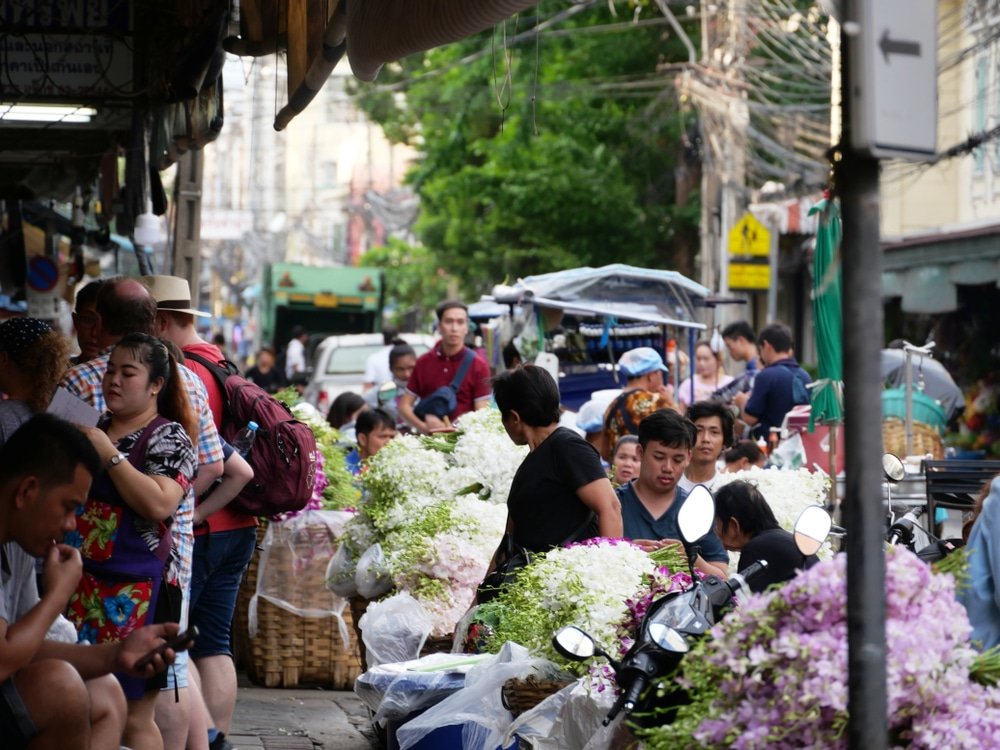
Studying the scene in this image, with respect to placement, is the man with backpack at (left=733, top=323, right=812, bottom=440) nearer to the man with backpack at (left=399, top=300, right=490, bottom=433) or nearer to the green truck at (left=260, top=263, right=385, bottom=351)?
the man with backpack at (left=399, top=300, right=490, bottom=433)

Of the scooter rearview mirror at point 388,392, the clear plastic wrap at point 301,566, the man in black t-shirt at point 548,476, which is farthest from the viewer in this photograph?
the scooter rearview mirror at point 388,392

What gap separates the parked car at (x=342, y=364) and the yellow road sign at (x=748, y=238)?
6.35 meters

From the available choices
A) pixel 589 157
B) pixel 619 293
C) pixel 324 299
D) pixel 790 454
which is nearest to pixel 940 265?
pixel 619 293

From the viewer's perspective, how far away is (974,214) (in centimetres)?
2580

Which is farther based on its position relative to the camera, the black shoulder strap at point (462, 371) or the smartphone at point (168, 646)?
the black shoulder strap at point (462, 371)

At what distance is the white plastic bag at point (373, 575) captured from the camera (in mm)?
7781

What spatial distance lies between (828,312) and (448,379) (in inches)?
299

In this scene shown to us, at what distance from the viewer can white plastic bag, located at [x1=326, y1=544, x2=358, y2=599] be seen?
8273mm

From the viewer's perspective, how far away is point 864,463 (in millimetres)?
3113

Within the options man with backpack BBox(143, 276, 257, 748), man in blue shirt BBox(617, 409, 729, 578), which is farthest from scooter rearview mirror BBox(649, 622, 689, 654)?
man with backpack BBox(143, 276, 257, 748)

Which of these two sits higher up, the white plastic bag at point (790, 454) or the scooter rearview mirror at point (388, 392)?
the scooter rearview mirror at point (388, 392)

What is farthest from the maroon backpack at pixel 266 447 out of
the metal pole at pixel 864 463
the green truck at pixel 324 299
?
the green truck at pixel 324 299

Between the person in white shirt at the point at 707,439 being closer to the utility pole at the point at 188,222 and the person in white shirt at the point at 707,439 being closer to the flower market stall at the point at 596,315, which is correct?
the utility pole at the point at 188,222

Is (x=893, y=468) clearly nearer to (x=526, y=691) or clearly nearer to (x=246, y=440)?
(x=526, y=691)
